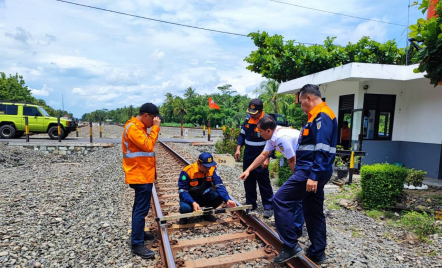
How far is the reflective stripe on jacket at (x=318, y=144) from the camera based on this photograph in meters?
2.87

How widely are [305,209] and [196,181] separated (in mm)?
1668

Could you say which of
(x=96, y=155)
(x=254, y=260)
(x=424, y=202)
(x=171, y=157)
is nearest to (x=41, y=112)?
(x=96, y=155)

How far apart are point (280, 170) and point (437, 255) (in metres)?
3.56

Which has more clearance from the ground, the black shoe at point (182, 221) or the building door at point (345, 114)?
the building door at point (345, 114)

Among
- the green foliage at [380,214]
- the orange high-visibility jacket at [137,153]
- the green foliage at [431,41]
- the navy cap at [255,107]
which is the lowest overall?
the green foliage at [380,214]

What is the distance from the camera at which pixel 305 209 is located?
131 inches

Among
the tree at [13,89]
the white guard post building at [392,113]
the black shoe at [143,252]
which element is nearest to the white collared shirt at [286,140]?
the black shoe at [143,252]

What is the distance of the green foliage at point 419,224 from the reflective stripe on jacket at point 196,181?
3.11 metres

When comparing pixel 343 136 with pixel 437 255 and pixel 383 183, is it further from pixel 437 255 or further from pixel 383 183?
pixel 437 255

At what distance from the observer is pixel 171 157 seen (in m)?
10.6

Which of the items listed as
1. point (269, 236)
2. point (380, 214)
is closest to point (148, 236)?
point (269, 236)

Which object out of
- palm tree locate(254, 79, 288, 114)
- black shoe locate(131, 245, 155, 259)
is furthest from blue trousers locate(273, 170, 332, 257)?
palm tree locate(254, 79, 288, 114)

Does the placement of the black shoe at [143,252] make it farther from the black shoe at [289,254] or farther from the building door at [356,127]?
the building door at [356,127]

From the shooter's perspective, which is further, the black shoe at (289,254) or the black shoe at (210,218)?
the black shoe at (210,218)
